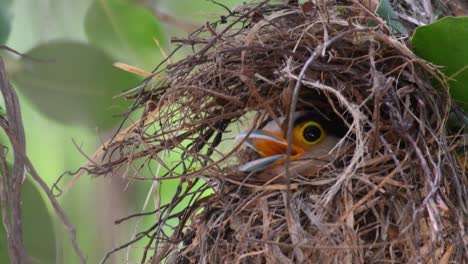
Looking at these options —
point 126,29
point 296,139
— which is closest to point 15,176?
point 296,139

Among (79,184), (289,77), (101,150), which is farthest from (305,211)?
(79,184)

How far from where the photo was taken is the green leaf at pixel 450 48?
4.09 ft

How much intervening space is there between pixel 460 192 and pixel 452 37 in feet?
0.83

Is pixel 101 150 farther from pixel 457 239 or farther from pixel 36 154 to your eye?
pixel 457 239

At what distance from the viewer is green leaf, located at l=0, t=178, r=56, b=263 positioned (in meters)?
1.65

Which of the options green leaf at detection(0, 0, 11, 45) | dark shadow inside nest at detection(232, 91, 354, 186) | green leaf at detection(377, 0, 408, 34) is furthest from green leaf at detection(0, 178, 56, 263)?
green leaf at detection(377, 0, 408, 34)

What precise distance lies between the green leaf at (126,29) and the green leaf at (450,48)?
0.74 meters

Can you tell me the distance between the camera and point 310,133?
146cm

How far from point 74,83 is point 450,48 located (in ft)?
2.80

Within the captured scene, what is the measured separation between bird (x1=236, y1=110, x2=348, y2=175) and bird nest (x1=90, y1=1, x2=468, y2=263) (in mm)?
22

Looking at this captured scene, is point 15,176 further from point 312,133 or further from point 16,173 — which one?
point 312,133

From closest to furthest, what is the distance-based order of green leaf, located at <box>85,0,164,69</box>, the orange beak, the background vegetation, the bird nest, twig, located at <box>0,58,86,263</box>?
the bird nest, twig, located at <box>0,58,86,263</box>, the orange beak, the background vegetation, green leaf, located at <box>85,0,164,69</box>

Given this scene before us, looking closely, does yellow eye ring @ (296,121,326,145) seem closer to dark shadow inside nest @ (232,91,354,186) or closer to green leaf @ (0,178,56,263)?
dark shadow inside nest @ (232,91,354,186)

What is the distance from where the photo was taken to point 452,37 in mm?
1250
